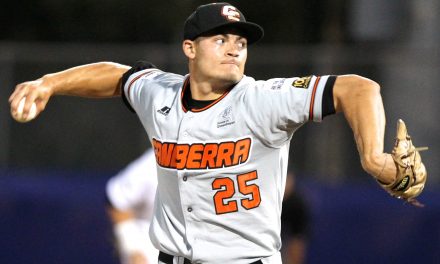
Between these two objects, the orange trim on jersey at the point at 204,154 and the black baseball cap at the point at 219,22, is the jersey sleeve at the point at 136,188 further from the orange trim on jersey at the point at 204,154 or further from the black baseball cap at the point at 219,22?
the black baseball cap at the point at 219,22

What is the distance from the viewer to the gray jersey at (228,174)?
5074 mm

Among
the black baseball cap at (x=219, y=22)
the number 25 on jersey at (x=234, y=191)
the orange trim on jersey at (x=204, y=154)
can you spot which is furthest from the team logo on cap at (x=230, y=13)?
the number 25 on jersey at (x=234, y=191)

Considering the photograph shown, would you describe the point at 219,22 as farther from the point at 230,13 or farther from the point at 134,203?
the point at 134,203

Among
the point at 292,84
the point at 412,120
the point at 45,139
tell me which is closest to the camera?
the point at 292,84

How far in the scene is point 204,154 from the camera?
5188 millimetres

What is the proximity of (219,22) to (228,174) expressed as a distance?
2.43 ft

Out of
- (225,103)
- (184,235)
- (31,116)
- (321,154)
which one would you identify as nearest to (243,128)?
(225,103)

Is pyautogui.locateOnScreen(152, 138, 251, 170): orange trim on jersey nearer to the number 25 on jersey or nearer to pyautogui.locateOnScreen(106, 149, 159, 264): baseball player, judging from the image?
the number 25 on jersey

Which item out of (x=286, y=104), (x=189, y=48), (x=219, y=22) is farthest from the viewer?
(x=189, y=48)

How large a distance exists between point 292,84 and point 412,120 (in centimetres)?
601

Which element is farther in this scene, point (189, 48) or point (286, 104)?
point (189, 48)

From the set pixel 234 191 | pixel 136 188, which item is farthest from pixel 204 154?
pixel 136 188

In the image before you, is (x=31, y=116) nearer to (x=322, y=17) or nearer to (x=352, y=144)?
(x=352, y=144)

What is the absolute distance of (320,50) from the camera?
11.0 metres
